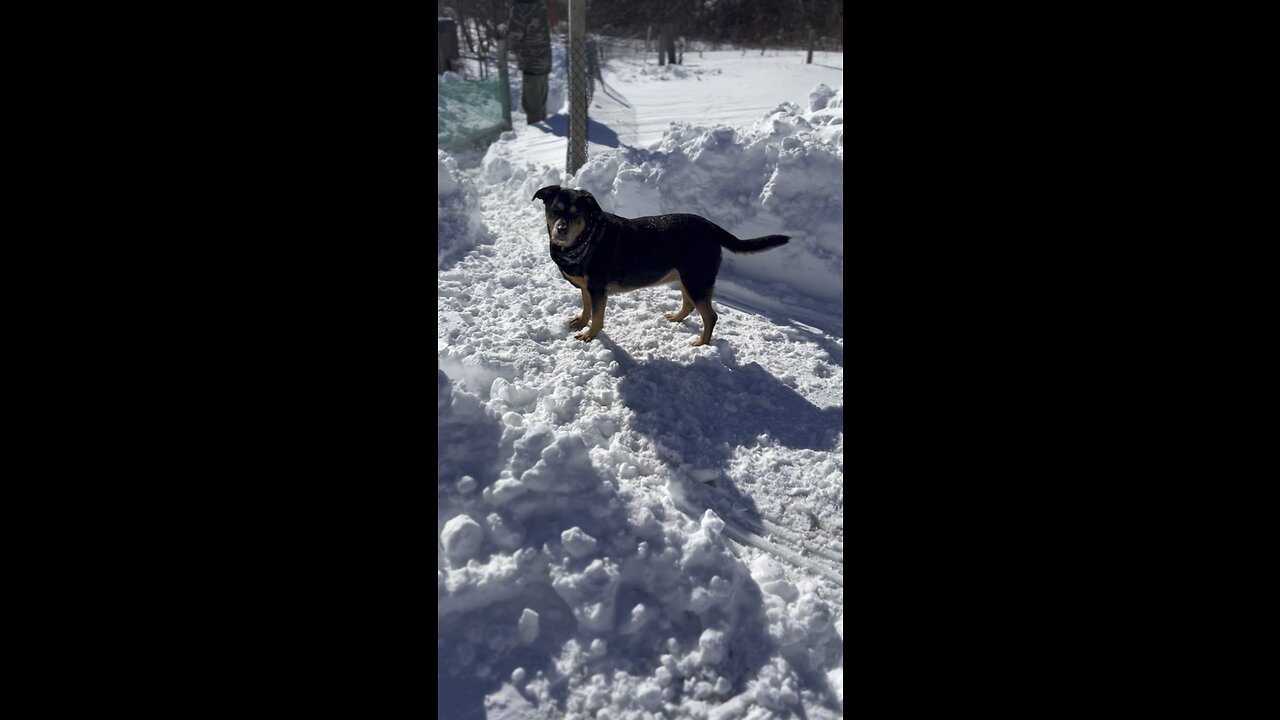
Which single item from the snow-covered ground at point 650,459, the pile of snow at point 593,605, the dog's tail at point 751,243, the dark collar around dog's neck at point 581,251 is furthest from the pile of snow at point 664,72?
the pile of snow at point 593,605

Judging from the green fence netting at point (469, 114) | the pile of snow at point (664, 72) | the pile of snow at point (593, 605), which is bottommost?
the pile of snow at point (593, 605)

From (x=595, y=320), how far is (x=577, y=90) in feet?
12.4

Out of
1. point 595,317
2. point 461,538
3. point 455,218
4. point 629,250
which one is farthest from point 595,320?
point 455,218

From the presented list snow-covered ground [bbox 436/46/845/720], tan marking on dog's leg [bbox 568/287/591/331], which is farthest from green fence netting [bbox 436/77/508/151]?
tan marking on dog's leg [bbox 568/287/591/331]

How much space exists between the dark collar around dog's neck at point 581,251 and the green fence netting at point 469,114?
582 cm

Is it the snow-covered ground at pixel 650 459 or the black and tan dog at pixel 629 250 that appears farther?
the black and tan dog at pixel 629 250

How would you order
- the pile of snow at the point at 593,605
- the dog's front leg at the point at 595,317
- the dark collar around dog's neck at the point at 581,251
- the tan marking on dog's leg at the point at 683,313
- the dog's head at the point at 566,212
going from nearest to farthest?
the pile of snow at the point at 593,605
the dog's head at the point at 566,212
the dark collar around dog's neck at the point at 581,251
the dog's front leg at the point at 595,317
the tan marking on dog's leg at the point at 683,313

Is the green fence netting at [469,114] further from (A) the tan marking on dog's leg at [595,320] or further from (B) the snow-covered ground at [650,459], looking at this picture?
(A) the tan marking on dog's leg at [595,320]

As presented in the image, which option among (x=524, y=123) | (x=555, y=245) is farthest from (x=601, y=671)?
(x=524, y=123)

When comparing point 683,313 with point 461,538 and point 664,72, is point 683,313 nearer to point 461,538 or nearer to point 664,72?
point 461,538

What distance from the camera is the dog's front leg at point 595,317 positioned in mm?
4695

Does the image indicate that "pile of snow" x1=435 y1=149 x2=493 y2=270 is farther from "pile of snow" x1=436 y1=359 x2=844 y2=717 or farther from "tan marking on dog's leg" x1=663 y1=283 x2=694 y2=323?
"pile of snow" x1=436 y1=359 x2=844 y2=717

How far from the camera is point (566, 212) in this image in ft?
13.9

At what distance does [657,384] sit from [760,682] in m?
2.05
